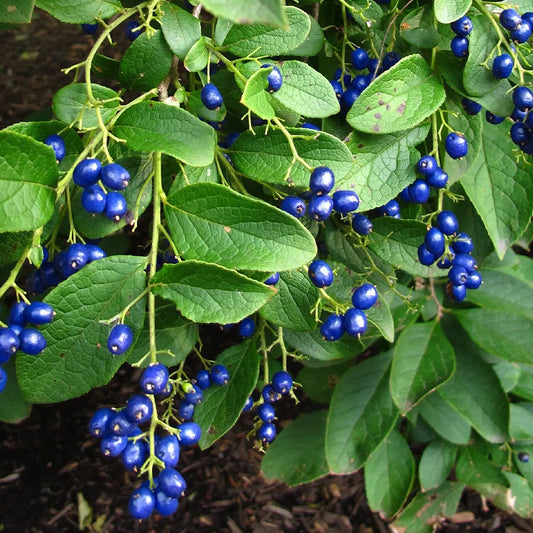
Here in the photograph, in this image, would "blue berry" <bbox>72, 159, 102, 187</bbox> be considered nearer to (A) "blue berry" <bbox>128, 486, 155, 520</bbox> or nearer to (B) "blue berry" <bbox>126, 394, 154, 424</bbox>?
(B) "blue berry" <bbox>126, 394, 154, 424</bbox>

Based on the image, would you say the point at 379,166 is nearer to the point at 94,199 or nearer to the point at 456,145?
the point at 456,145

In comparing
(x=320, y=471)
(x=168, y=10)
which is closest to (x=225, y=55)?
(x=168, y=10)

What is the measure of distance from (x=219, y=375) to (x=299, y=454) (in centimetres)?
88

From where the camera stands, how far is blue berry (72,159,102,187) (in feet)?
3.27

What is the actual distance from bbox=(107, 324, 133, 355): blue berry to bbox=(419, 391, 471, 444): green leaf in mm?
1468

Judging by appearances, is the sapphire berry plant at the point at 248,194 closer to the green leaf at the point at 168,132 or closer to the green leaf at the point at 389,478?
the green leaf at the point at 168,132

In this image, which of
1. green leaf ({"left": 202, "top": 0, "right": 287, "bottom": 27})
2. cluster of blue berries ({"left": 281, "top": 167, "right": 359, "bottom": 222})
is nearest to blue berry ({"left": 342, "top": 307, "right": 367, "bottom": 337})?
cluster of blue berries ({"left": 281, "top": 167, "right": 359, "bottom": 222})

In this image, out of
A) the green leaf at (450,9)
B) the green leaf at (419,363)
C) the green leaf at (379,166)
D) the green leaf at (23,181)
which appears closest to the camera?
the green leaf at (23,181)

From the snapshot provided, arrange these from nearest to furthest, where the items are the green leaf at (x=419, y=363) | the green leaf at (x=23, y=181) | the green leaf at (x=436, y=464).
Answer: the green leaf at (x=23, y=181) → the green leaf at (x=419, y=363) → the green leaf at (x=436, y=464)

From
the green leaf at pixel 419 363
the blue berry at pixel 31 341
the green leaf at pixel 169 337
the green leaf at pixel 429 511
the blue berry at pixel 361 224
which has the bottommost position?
the green leaf at pixel 429 511

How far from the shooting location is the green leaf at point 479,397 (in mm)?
1847

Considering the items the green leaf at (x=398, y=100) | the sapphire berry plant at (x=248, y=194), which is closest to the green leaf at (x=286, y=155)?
the sapphire berry plant at (x=248, y=194)

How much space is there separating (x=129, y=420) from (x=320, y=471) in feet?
4.15

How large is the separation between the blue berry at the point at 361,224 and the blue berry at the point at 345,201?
0.66 feet
